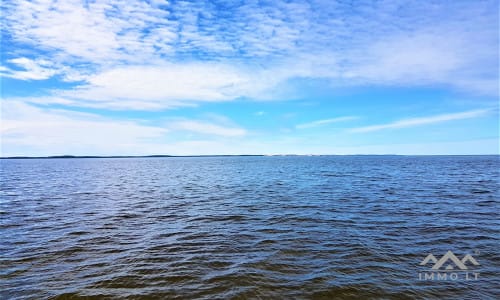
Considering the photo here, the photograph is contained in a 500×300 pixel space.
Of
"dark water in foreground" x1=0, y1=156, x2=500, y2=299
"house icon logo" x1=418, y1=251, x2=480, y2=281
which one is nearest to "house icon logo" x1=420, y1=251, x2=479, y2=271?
"house icon logo" x1=418, y1=251, x2=480, y2=281

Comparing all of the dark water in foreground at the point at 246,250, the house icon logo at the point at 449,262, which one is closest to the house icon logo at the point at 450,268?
the house icon logo at the point at 449,262

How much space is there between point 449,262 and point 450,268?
597 millimetres

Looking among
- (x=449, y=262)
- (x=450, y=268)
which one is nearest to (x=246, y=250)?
(x=450, y=268)

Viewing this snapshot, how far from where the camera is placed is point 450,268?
9.33 m

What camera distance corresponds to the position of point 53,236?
1319 centimetres

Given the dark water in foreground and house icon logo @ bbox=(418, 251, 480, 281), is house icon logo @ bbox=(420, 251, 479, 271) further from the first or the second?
the dark water in foreground

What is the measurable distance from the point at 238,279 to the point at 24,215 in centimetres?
1827

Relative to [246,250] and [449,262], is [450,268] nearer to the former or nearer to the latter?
[449,262]

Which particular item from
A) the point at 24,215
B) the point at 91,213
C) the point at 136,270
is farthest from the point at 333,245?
the point at 24,215

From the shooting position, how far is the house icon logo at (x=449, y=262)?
935 cm

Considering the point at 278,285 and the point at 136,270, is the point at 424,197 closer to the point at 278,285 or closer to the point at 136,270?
the point at 278,285

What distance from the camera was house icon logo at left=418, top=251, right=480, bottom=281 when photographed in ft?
28.7

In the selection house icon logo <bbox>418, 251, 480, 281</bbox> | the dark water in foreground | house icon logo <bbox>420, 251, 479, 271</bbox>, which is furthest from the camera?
house icon logo <bbox>420, 251, 479, 271</bbox>

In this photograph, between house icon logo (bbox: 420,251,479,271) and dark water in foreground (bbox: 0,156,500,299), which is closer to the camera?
dark water in foreground (bbox: 0,156,500,299)
